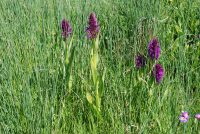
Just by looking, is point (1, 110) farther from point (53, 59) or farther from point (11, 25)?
point (11, 25)

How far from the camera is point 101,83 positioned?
149 cm

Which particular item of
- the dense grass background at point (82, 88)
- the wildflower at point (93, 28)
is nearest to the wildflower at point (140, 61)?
the dense grass background at point (82, 88)

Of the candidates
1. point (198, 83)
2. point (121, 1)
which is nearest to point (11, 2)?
point (121, 1)

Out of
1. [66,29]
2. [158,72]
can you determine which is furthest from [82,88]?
[158,72]

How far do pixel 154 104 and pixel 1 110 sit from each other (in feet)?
1.82

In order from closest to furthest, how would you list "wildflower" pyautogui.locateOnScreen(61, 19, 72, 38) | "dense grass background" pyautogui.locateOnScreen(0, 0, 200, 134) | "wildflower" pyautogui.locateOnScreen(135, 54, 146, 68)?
1. "dense grass background" pyautogui.locateOnScreen(0, 0, 200, 134)
2. "wildflower" pyautogui.locateOnScreen(135, 54, 146, 68)
3. "wildflower" pyautogui.locateOnScreen(61, 19, 72, 38)

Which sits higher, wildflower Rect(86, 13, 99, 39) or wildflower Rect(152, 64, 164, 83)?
wildflower Rect(86, 13, 99, 39)

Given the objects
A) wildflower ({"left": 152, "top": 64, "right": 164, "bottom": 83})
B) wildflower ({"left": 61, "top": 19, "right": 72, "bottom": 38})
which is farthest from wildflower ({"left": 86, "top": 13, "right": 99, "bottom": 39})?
wildflower ({"left": 152, "top": 64, "right": 164, "bottom": 83})

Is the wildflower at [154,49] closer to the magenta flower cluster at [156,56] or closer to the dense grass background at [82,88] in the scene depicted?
the magenta flower cluster at [156,56]

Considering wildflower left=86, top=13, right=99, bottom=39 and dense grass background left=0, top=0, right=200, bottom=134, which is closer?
dense grass background left=0, top=0, right=200, bottom=134

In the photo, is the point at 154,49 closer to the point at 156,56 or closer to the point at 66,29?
the point at 156,56

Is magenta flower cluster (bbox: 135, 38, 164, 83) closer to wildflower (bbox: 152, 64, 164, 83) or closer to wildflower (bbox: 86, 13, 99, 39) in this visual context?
wildflower (bbox: 152, 64, 164, 83)

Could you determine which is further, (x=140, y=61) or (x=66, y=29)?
(x=66, y=29)

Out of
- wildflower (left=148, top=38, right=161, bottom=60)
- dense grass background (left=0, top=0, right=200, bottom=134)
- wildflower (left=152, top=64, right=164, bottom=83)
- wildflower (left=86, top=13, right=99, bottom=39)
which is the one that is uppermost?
wildflower (left=86, top=13, right=99, bottom=39)
